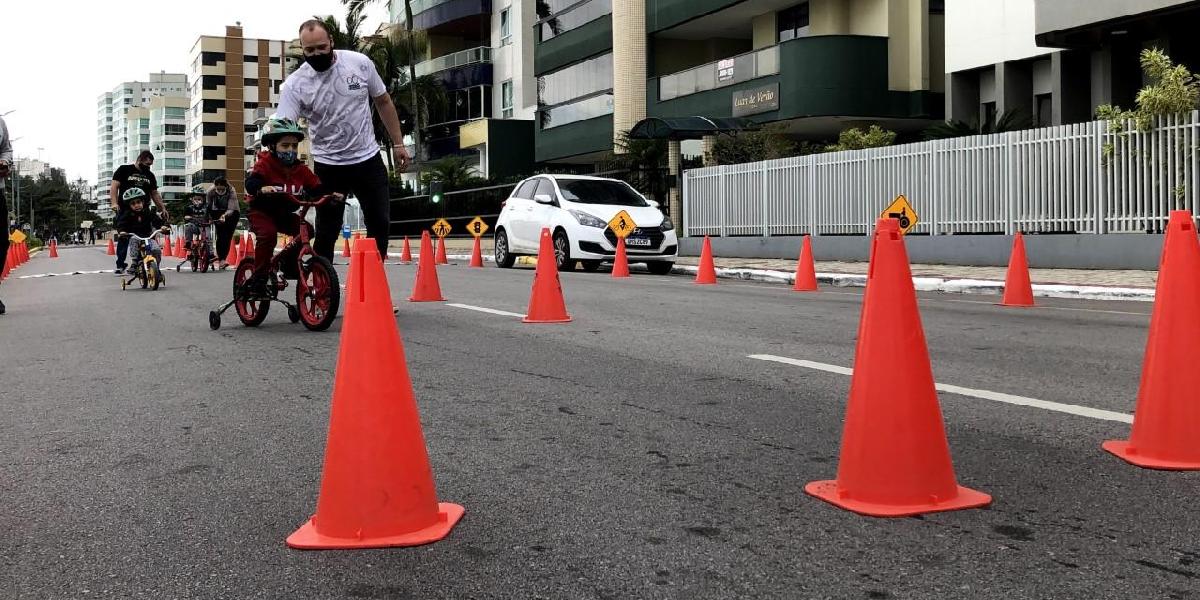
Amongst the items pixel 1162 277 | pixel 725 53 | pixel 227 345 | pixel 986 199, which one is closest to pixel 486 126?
pixel 725 53

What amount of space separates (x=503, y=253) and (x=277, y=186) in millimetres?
13494

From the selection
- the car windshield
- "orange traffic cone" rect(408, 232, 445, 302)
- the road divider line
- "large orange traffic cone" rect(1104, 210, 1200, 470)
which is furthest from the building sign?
"large orange traffic cone" rect(1104, 210, 1200, 470)

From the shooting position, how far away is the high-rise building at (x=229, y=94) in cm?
12938

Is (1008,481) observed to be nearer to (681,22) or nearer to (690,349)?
(690,349)

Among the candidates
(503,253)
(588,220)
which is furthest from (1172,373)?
(503,253)

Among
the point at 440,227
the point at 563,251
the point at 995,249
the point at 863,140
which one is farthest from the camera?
the point at 440,227

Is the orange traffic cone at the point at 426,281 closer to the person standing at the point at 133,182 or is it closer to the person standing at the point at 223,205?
the person standing at the point at 133,182

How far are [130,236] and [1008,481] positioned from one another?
13901mm

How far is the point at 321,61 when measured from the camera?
28.8ft

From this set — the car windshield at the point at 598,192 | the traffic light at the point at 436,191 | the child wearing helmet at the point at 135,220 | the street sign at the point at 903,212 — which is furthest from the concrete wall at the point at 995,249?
the traffic light at the point at 436,191

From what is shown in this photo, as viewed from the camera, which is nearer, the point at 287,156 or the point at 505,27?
the point at 287,156

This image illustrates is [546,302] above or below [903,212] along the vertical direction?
below

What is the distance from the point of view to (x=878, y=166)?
20.5 meters

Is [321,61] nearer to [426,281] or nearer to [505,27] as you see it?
[426,281]
